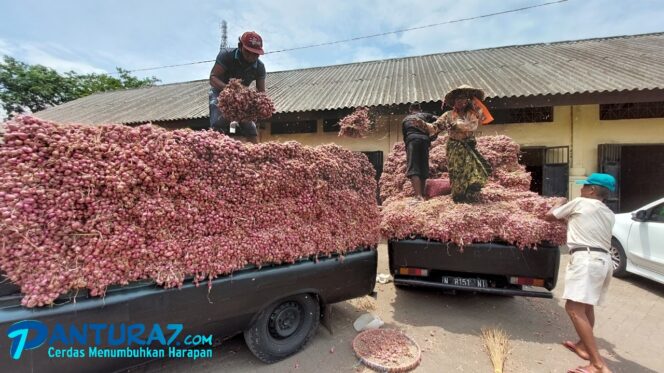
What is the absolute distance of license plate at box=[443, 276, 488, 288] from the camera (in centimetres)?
319

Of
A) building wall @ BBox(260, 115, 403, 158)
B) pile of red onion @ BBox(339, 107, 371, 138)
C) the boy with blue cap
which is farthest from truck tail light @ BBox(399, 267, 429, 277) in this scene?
building wall @ BBox(260, 115, 403, 158)

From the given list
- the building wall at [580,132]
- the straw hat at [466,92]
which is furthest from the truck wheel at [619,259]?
the straw hat at [466,92]

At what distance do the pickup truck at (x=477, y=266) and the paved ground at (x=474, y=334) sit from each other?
17.7 inches

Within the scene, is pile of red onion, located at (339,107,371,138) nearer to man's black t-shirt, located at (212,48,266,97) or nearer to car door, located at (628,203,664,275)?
man's black t-shirt, located at (212,48,266,97)

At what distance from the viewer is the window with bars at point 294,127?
30.9 feet

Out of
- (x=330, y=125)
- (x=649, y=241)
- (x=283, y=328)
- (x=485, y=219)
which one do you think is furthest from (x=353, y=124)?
(x=330, y=125)

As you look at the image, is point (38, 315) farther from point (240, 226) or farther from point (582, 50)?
point (582, 50)

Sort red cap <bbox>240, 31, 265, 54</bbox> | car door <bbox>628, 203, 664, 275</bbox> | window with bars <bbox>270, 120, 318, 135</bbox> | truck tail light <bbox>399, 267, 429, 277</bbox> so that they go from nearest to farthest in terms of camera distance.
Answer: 1. red cap <bbox>240, 31, 265, 54</bbox>
2. truck tail light <bbox>399, 267, 429, 277</bbox>
3. car door <bbox>628, 203, 664, 275</bbox>
4. window with bars <bbox>270, 120, 318, 135</bbox>

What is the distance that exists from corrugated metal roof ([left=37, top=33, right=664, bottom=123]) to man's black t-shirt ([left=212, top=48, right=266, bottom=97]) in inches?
197

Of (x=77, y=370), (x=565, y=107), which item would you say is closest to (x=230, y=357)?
(x=77, y=370)

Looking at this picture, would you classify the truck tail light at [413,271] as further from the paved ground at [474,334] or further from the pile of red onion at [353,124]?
the pile of red onion at [353,124]

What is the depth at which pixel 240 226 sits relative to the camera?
2219mm

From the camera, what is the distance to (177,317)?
197cm

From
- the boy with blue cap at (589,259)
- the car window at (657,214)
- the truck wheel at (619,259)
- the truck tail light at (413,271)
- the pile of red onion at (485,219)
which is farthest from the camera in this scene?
the truck wheel at (619,259)
